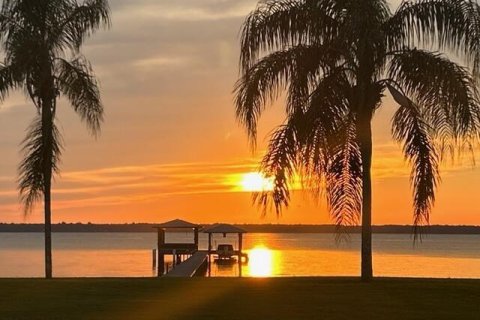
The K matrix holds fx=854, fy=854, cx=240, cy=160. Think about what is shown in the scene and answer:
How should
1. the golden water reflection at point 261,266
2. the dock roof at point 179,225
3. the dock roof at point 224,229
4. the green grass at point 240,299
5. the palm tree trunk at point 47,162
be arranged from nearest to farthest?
the green grass at point 240,299, the palm tree trunk at point 47,162, the dock roof at point 179,225, the dock roof at point 224,229, the golden water reflection at point 261,266

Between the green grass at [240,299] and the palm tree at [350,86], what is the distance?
171 centimetres

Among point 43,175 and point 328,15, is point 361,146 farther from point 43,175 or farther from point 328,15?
point 43,175

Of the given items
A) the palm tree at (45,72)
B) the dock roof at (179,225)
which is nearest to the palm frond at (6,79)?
the palm tree at (45,72)

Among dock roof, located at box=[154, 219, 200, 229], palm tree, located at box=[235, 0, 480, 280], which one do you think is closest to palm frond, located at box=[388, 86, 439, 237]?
palm tree, located at box=[235, 0, 480, 280]

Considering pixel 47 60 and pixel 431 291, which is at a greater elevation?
pixel 47 60

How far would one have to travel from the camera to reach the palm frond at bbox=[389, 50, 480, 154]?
18.5m

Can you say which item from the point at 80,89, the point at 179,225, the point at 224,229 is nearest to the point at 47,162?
the point at 80,89

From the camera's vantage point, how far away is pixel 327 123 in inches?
736

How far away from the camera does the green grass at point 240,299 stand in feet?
49.2

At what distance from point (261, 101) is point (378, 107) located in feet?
9.24

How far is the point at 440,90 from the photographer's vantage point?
61.0 ft

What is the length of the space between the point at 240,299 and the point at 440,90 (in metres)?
6.35

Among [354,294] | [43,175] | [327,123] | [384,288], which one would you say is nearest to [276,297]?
[354,294]

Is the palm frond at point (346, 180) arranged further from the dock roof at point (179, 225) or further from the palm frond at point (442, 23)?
the dock roof at point (179, 225)
